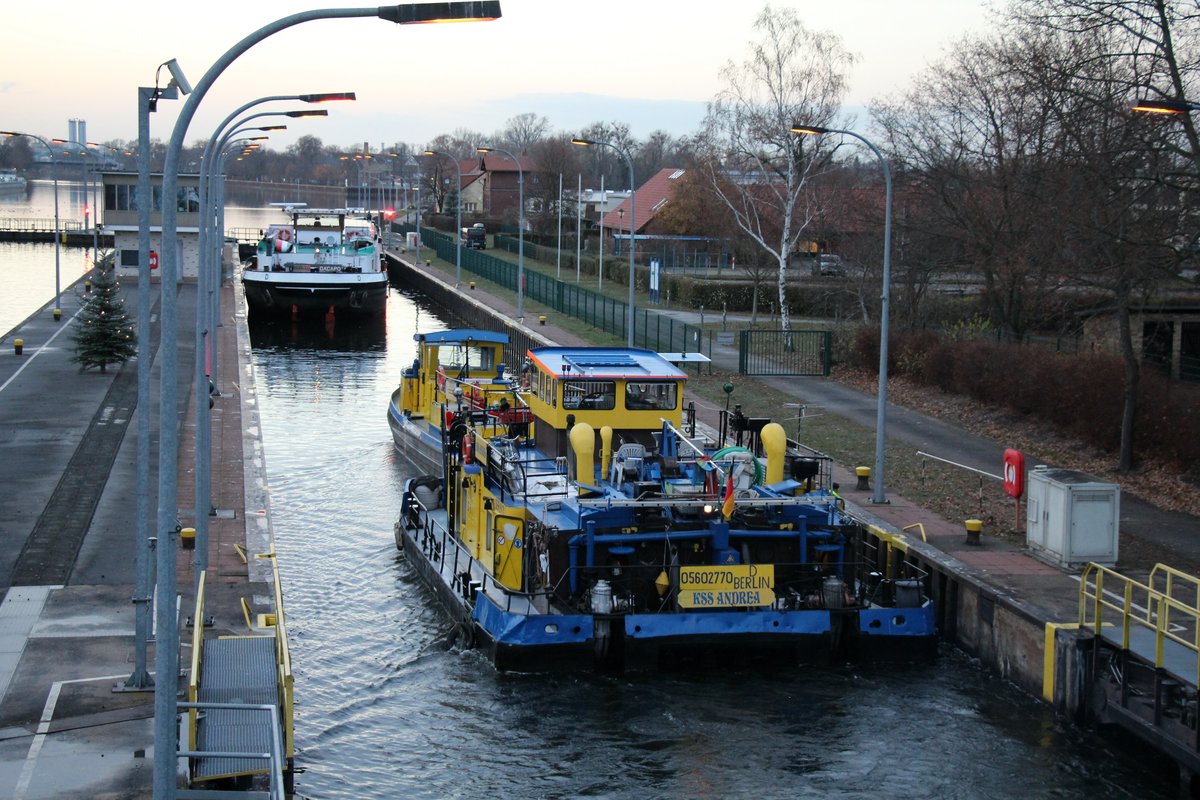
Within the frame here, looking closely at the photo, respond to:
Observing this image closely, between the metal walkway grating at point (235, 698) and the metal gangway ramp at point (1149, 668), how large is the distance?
928cm

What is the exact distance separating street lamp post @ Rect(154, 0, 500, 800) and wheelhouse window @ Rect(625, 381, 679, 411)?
12112 mm

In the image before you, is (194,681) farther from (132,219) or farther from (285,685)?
(132,219)

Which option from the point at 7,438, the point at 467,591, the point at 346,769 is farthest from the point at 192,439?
the point at 346,769

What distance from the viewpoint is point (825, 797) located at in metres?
15.3

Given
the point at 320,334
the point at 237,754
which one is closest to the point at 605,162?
the point at 320,334

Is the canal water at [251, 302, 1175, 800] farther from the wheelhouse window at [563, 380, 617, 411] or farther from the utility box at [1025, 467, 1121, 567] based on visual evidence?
the wheelhouse window at [563, 380, 617, 411]

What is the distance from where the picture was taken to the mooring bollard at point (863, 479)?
2495cm

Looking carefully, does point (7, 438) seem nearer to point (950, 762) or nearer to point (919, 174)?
point (950, 762)

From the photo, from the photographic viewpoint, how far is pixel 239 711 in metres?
13.3

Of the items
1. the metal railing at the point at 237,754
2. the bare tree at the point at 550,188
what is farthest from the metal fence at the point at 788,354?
the bare tree at the point at 550,188

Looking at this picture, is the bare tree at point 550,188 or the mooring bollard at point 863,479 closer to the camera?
the mooring bollard at point 863,479

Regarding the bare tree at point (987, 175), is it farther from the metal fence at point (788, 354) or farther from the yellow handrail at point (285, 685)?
the yellow handrail at point (285, 685)

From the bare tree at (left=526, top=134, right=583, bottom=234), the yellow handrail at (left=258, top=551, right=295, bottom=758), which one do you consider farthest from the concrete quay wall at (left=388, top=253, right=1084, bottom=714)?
the bare tree at (left=526, top=134, right=583, bottom=234)

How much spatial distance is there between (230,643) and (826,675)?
323 inches
